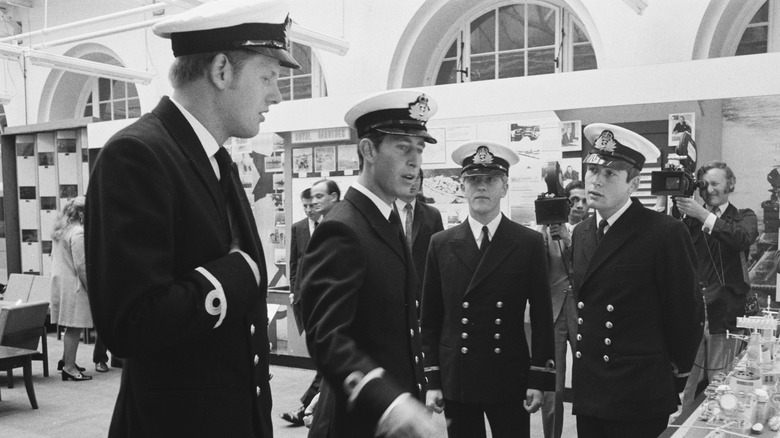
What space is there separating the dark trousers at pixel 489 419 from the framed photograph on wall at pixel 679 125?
3.20 m

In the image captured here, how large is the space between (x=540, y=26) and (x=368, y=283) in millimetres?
7090

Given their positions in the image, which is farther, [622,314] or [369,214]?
[622,314]

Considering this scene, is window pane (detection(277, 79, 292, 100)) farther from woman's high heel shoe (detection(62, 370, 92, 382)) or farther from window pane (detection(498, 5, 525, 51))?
woman's high heel shoe (detection(62, 370, 92, 382))

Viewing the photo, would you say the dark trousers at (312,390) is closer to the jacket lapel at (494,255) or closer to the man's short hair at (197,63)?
the jacket lapel at (494,255)

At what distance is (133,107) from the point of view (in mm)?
12352

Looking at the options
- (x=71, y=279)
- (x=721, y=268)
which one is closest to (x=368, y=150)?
(x=721, y=268)

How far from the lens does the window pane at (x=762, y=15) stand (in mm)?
6891

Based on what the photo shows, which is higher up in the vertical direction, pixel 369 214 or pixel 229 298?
pixel 369 214

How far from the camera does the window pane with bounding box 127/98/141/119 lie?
1225 cm

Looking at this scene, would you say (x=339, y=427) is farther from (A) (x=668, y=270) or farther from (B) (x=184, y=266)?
(A) (x=668, y=270)

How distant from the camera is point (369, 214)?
6.88 feet

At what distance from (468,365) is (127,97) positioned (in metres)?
10.9

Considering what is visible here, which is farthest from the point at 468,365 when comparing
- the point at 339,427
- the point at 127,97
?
the point at 127,97

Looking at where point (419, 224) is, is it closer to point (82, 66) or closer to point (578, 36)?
point (578, 36)
